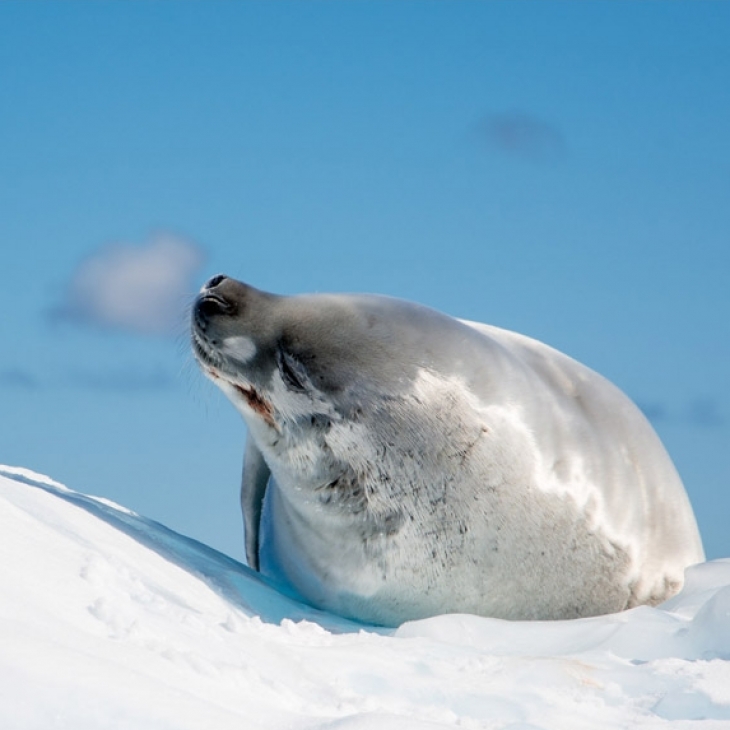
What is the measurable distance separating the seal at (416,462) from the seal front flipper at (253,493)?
728 millimetres

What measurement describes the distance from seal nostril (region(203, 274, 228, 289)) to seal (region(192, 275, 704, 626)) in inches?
0.7

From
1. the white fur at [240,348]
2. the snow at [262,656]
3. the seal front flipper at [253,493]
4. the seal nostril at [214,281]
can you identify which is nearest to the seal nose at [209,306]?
the seal nostril at [214,281]

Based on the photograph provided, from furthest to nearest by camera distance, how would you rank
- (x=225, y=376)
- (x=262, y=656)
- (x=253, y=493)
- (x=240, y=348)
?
(x=253, y=493) → (x=225, y=376) → (x=240, y=348) → (x=262, y=656)

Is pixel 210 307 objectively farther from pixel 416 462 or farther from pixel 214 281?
pixel 416 462

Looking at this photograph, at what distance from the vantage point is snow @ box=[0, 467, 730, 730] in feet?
10.2

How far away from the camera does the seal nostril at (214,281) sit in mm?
6445

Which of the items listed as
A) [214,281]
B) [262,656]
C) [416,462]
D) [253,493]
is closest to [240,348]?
[214,281]

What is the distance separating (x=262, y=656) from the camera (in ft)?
13.6

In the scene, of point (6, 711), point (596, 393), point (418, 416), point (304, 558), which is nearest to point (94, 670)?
point (6, 711)

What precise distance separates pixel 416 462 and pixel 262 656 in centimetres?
219

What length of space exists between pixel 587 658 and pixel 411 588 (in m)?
1.48

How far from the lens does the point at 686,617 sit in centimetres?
576

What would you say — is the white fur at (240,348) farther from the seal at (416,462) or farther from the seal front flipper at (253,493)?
the seal front flipper at (253,493)

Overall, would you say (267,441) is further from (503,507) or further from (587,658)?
(587,658)
